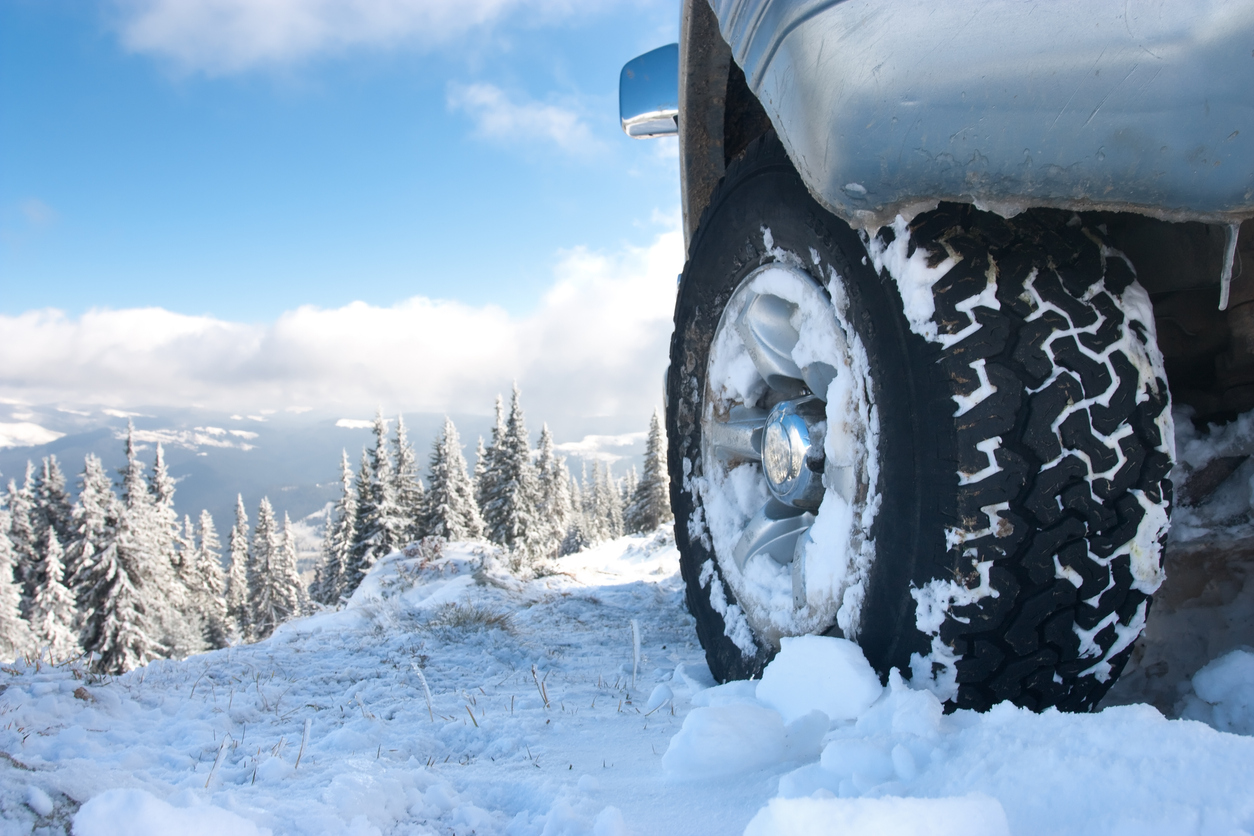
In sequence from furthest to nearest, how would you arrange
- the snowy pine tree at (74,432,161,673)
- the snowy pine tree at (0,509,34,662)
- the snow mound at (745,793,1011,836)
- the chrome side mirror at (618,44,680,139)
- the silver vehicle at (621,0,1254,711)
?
the snowy pine tree at (74,432,161,673), the snowy pine tree at (0,509,34,662), the chrome side mirror at (618,44,680,139), the silver vehicle at (621,0,1254,711), the snow mound at (745,793,1011,836)

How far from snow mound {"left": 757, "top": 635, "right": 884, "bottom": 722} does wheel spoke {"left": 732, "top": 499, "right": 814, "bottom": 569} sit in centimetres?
52

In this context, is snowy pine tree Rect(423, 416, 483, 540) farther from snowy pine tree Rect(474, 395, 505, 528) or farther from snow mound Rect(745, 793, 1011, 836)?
snow mound Rect(745, 793, 1011, 836)

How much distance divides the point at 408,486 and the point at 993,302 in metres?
42.1

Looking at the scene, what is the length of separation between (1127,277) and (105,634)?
113 ft

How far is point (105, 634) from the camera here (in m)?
26.5

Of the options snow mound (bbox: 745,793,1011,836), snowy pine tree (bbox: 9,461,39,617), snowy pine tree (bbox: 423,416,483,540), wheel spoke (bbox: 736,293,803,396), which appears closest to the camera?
snow mound (bbox: 745,793,1011,836)

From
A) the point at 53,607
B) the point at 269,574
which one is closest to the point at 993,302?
the point at 53,607

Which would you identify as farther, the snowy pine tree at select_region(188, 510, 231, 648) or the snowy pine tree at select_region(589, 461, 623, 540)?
the snowy pine tree at select_region(589, 461, 623, 540)

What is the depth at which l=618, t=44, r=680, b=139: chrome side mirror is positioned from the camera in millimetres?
3131

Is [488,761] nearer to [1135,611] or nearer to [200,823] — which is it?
[200,823]

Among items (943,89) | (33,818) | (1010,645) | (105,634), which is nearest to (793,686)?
(1010,645)

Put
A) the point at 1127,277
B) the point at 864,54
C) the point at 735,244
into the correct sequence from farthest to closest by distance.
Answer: the point at 735,244
the point at 1127,277
the point at 864,54

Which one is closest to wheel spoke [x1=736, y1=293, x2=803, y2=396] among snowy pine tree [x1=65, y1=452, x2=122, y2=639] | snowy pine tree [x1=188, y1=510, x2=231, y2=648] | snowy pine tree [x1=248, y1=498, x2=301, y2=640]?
snowy pine tree [x1=65, y1=452, x2=122, y2=639]

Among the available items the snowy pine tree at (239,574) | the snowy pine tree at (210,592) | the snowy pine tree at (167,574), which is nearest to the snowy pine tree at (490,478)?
the snowy pine tree at (167,574)
